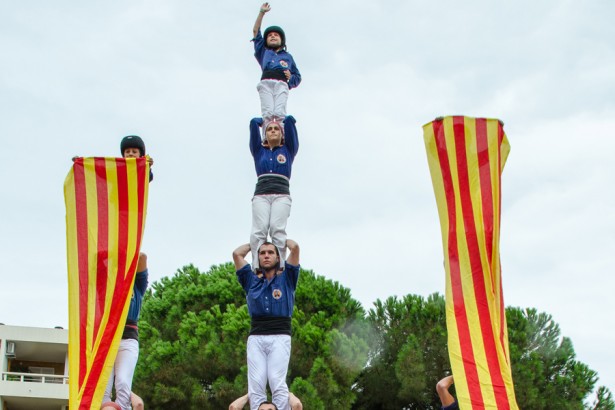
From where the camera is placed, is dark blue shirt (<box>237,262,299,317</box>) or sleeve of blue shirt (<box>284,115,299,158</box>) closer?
dark blue shirt (<box>237,262,299,317</box>)

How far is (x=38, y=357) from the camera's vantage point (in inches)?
1383

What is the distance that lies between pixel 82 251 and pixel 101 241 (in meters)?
0.21

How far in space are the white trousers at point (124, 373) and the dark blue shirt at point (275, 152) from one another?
254 cm

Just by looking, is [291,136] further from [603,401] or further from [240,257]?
[603,401]

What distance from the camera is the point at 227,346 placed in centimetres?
2252

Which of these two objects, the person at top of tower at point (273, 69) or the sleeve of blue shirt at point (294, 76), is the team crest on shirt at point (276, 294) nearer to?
the person at top of tower at point (273, 69)

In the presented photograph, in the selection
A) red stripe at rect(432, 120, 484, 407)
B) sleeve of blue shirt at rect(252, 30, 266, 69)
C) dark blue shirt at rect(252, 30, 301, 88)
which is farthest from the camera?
sleeve of blue shirt at rect(252, 30, 266, 69)

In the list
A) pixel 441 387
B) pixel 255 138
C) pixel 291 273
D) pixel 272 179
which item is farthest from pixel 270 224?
pixel 441 387

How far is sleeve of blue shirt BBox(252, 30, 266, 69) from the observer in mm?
11951

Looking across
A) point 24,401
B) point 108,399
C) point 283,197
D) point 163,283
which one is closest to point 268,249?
point 283,197

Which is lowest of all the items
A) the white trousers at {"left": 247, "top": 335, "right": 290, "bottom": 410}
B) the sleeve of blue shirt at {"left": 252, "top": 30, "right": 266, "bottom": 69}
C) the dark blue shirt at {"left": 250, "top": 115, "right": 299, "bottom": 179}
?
the white trousers at {"left": 247, "top": 335, "right": 290, "bottom": 410}

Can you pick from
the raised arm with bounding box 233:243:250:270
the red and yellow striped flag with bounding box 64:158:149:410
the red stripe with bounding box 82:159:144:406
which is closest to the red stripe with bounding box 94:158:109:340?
the red and yellow striped flag with bounding box 64:158:149:410

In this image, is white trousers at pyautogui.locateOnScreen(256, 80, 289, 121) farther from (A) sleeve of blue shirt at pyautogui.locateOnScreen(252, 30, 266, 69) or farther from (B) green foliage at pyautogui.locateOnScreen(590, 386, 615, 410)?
(B) green foliage at pyautogui.locateOnScreen(590, 386, 615, 410)

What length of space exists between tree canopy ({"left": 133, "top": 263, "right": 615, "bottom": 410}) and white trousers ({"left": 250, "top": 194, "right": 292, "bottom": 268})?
36.0 ft
